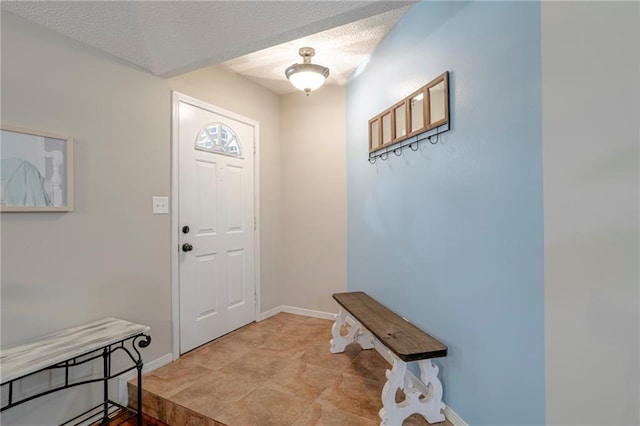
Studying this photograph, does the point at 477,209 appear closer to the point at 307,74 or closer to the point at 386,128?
the point at 386,128

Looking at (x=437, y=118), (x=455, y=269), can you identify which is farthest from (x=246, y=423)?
(x=437, y=118)

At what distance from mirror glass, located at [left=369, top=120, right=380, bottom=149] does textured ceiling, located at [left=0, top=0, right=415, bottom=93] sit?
64cm

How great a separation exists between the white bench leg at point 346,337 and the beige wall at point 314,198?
2.03ft

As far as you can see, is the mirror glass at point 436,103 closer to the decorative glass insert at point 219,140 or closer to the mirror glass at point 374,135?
the mirror glass at point 374,135

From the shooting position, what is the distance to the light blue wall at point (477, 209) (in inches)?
46.2

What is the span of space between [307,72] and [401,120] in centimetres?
85

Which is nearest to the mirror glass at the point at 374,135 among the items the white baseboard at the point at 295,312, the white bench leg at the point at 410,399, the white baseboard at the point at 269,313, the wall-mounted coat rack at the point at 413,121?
the wall-mounted coat rack at the point at 413,121

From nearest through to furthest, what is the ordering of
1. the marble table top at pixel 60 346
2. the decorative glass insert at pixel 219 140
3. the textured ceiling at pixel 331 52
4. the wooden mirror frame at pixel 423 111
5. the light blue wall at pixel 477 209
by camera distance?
the light blue wall at pixel 477 209, the marble table top at pixel 60 346, the wooden mirror frame at pixel 423 111, the textured ceiling at pixel 331 52, the decorative glass insert at pixel 219 140

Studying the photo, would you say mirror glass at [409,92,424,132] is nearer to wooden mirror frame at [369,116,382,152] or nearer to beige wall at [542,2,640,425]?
wooden mirror frame at [369,116,382,152]

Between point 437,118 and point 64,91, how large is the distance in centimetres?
210

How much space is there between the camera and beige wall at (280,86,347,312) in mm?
3137

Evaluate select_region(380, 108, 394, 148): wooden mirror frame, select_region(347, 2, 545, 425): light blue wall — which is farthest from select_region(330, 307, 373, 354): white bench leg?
select_region(380, 108, 394, 148): wooden mirror frame

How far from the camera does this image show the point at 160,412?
6.07ft

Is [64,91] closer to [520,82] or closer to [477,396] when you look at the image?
[520,82]
